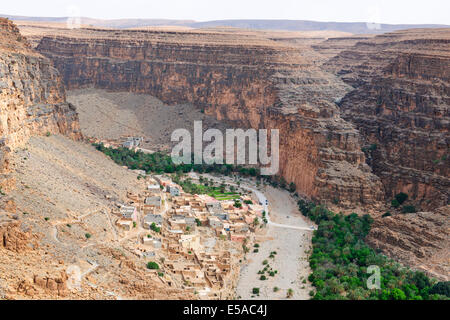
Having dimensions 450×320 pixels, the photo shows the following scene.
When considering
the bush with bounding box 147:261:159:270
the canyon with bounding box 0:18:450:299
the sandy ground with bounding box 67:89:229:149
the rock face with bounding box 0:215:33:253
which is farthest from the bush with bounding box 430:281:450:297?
the sandy ground with bounding box 67:89:229:149

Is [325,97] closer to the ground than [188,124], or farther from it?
farther from it

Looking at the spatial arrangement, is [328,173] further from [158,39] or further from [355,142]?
[158,39]

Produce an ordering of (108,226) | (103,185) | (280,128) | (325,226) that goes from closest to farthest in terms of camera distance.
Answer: (108,226), (103,185), (325,226), (280,128)

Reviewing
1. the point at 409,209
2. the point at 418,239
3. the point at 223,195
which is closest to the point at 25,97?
the point at 223,195

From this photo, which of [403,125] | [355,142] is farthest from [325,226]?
[403,125]

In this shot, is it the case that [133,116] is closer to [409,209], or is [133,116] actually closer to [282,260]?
[409,209]

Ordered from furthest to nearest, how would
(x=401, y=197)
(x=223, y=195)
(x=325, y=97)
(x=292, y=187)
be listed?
(x=325, y=97), (x=292, y=187), (x=223, y=195), (x=401, y=197)

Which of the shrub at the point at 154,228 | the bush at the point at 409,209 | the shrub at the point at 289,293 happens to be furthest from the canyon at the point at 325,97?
the shrub at the point at 154,228

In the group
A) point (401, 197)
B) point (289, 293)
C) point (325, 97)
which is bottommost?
point (289, 293)
